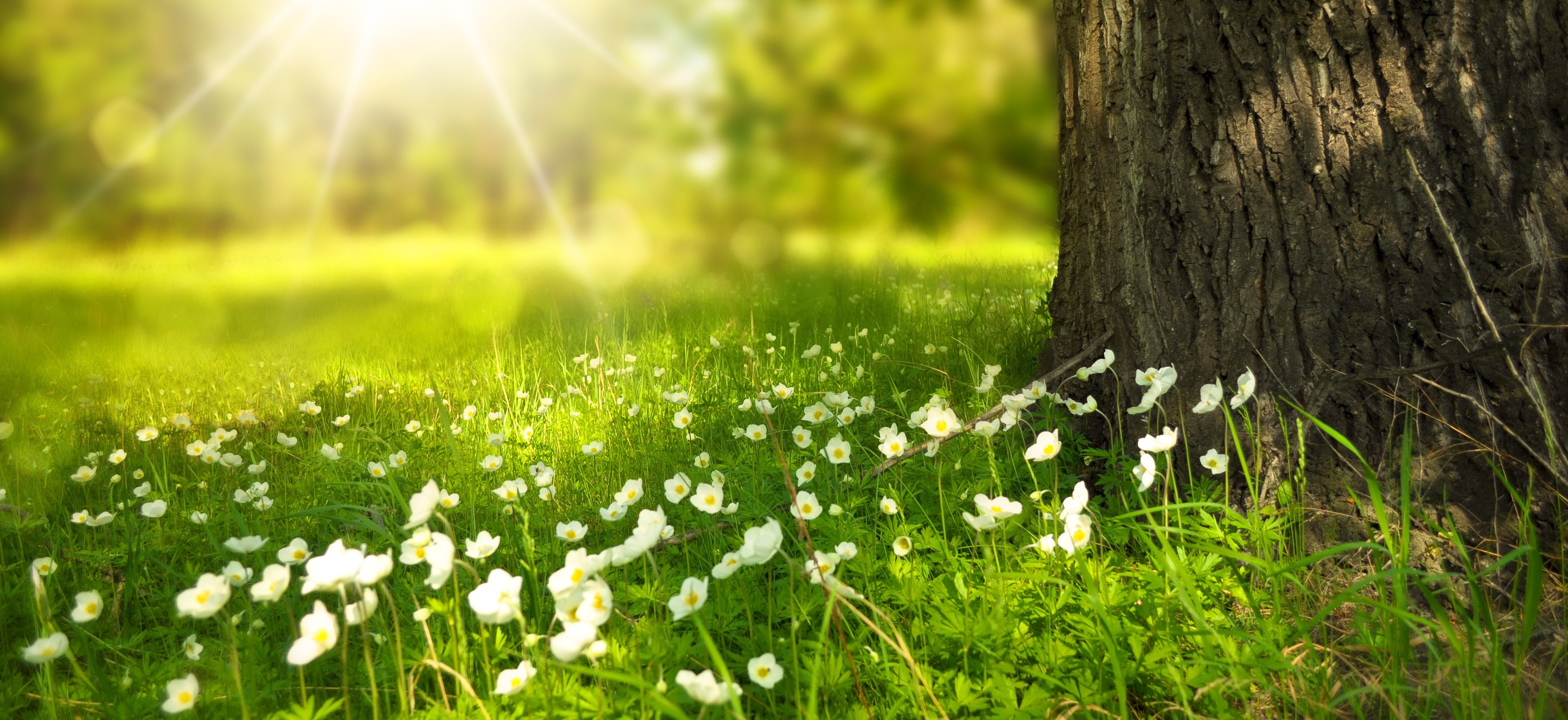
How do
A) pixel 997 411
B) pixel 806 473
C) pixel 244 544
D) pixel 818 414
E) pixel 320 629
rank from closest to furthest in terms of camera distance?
pixel 320 629, pixel 244 544, pixel 806 473, pixel 997 411, pixel 818 414

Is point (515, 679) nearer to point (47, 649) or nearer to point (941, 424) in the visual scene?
point (47, 649)

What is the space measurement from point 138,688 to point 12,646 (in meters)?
0.52

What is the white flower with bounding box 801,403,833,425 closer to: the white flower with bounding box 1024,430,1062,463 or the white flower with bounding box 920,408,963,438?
the white flower with bounding box 920,408,963,438

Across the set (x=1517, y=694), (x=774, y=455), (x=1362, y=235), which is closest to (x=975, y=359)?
(x=774, y=455)

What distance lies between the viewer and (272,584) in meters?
1.37

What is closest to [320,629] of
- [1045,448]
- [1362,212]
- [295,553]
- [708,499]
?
[295,553]

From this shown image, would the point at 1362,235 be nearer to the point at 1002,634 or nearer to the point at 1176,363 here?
the point at 1176,363

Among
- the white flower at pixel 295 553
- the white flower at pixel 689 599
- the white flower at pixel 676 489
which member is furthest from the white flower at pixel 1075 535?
the white flower at pixel 295 553

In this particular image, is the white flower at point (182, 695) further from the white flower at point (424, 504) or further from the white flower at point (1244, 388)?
the white flower at point (1244, 388)

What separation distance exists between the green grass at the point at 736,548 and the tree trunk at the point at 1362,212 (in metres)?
0.16

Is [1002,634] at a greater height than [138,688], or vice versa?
[1002,634]

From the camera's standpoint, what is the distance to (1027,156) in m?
2.79

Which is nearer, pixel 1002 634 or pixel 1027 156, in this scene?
pixel 1002 634

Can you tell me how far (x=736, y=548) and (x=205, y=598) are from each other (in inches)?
39.7
